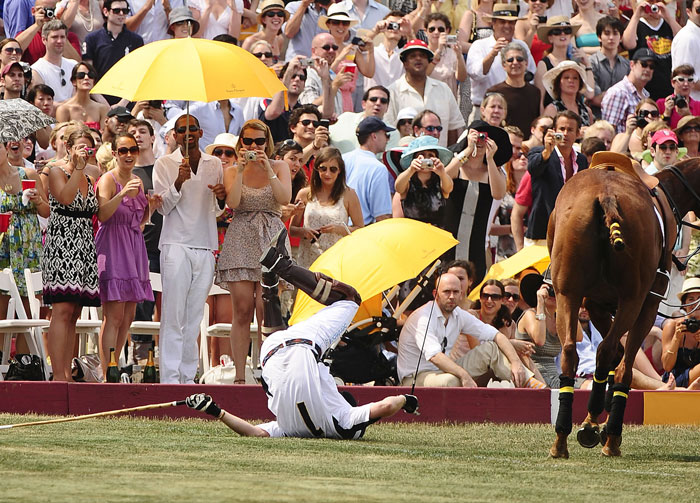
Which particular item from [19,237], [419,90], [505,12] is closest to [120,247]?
[19,237]

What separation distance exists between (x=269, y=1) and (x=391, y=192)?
4420 millimetres

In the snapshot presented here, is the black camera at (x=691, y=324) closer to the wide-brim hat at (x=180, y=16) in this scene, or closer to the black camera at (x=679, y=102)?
the black camera at (x=679, y=102)

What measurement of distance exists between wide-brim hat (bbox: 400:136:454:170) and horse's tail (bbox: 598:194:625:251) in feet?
16.9

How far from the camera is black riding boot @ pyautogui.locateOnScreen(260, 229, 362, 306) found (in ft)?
35.2

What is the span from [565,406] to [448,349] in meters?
3.43

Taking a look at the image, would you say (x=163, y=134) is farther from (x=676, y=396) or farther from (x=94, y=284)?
(x=676, y=396)

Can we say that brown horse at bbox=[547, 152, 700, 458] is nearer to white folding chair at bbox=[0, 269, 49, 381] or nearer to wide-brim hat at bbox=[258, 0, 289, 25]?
white folding chair at bbox=[0, 269, 49, 381]

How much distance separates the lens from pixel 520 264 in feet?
47.4

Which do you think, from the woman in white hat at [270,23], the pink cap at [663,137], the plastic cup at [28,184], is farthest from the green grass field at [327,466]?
the woman in white hat at [270,23]

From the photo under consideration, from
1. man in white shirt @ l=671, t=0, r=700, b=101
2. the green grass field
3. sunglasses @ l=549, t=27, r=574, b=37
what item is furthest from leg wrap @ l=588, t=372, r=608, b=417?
man in white shirt @ l=671, t=0, r=700, b=101

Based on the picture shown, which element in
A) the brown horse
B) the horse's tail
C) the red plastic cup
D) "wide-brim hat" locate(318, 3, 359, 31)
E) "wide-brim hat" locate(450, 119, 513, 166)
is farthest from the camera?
"wide-brim hat" locate(318, 3, 359, 31)

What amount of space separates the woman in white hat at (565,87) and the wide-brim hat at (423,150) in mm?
3291

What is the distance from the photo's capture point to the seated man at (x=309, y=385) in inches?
399

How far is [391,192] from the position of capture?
1652 cm
